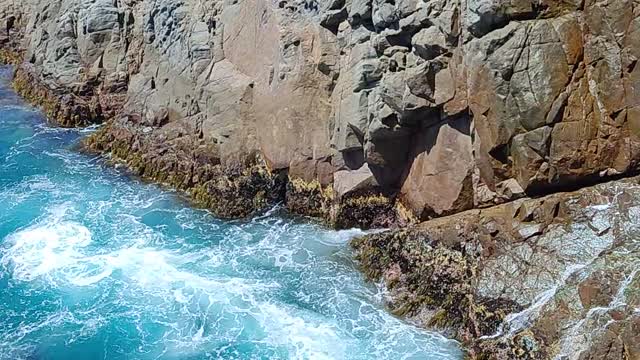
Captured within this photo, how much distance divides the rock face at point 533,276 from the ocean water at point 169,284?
168 cm

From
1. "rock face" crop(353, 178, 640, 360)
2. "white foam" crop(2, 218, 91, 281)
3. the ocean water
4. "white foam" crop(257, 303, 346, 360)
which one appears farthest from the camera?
"white foam" crop(2, 218, 91, 281)

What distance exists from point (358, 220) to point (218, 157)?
11.6 m

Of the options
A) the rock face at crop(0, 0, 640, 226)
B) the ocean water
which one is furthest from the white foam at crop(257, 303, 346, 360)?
the rock face at crop(0, 0, 640, 226)

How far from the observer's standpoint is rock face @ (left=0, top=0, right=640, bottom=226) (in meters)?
34.5

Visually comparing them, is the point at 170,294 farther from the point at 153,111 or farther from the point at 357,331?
the point at 153,111

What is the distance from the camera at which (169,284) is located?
39.3 m

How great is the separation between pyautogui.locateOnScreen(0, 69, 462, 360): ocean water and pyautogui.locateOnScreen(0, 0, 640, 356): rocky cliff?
2186 millimetres

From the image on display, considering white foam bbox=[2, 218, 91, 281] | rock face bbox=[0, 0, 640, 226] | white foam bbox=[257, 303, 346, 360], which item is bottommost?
white foam bbox=[2, 218, 91, 281]

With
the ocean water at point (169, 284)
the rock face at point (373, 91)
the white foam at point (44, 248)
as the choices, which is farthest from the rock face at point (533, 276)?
the white foam at point (44, 248)

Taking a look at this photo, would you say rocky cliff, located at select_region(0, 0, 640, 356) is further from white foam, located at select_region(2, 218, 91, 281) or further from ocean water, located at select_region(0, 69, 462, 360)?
white foam, located at select_region(2, 218, 91, 281)

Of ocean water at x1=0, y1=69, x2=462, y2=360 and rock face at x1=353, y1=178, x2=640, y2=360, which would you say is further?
ocean water at x1=0, y1=69, x2=462, y2=360

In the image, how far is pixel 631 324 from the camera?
2970 centimetres

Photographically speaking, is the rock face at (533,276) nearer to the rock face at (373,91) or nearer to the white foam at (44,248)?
the rock face at (373,91)

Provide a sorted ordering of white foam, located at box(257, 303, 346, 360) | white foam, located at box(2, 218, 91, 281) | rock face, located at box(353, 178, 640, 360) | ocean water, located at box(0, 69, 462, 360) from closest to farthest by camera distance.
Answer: rock face, located at box(353, 178, 640, 360) → white foam, located at box(257, 303, 346, 360) → ocean water, located at box(0, 69, 462, 360) → white foam, located at box(2, 218, 91, 281)
